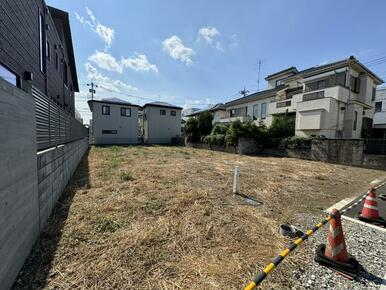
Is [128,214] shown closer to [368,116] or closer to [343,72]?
[343,72]

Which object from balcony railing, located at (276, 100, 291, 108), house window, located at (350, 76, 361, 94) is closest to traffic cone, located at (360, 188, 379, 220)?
balcony railing, located at (276, 100, 291, 108)

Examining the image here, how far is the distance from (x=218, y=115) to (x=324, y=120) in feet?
53.0

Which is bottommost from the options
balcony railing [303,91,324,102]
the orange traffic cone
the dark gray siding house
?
the orange traffic cone

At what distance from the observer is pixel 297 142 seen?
36.9 ft

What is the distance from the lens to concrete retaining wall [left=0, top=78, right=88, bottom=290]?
1.48 meters

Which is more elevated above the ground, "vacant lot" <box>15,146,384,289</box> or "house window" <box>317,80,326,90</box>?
"house window" <box>317,80,326,90</box>

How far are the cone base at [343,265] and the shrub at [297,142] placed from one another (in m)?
10.4

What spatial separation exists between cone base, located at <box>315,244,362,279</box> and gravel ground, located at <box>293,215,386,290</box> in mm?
46

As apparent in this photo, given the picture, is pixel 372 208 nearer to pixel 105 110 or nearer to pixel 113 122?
pixel 113 122

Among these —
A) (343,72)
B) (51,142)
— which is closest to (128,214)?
(51,142)

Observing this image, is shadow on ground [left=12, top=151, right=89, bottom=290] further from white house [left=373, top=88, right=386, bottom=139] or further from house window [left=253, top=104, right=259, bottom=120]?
white house [left=373, top=88, right=386, bottom=139]

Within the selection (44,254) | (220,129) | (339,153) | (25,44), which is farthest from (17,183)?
(220,129)

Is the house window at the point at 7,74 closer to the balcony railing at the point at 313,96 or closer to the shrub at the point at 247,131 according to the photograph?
the shrub at the point at 247,131

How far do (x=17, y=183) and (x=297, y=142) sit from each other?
12.8 metres
